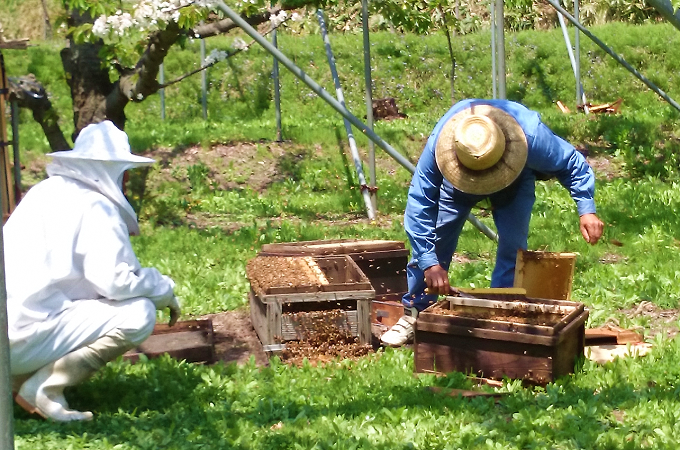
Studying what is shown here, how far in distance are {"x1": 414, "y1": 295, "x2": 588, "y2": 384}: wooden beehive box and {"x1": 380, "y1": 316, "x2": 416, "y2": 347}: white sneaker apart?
632 mm

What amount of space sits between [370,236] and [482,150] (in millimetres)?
4338

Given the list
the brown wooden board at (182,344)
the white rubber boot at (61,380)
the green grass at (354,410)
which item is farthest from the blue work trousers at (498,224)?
the white rubber boot at (61,380)

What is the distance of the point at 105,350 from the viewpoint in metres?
4.67

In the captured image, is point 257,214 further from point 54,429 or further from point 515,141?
point 54,429

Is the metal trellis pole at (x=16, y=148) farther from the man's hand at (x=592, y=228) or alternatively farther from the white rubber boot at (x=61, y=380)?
the man's hand at (x=592, y=228)

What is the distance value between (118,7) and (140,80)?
0.78 m

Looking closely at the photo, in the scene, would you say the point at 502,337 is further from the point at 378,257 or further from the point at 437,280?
the point at 378,257

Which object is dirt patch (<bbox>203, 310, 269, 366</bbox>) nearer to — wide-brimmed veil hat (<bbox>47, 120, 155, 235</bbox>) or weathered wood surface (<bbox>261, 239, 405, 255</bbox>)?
weathered wood surface (<bbox>261, 239, 405, 255</bbox>)

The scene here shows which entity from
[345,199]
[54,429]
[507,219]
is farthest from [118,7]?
[54,429]

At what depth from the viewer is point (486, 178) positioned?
5.39m

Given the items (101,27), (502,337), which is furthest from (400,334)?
(101,27)

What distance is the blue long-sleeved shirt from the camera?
5492mm

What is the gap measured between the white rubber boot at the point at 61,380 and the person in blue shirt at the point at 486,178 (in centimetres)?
200

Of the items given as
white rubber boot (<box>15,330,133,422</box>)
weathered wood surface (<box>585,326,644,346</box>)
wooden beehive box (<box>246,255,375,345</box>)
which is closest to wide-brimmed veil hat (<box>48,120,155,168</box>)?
white rubber boot (<box>15,330,133,422</box>)
